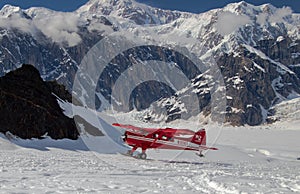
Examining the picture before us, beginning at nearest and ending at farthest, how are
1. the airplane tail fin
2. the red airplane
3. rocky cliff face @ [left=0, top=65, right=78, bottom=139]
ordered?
the red airplane, the airplane tail fin, rocky cliff face @ [left=0, top=65, right=78, bottom=139]

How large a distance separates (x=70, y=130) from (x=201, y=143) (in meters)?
19.0

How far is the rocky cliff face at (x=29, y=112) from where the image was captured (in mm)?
43000

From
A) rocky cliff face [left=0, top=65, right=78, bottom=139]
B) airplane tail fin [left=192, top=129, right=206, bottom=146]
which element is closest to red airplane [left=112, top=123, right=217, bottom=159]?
airplane tail fin [left=192, top=129, right=206, bottom=146]

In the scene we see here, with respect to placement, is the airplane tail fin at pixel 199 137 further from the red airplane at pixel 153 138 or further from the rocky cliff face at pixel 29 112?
the rocky cliff face at pixel 29 112

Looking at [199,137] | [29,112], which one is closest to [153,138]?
[199,137]

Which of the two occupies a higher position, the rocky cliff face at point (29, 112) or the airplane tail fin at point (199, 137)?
the rocky cliff face at point (29, 112)

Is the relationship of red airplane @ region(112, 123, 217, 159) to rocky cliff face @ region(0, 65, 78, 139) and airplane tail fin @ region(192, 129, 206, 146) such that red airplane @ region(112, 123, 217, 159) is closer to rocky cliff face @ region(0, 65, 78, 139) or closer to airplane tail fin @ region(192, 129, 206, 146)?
airplane tail fin @ region(192, 129, 206, 146)

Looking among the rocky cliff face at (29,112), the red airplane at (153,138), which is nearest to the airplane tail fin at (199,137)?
the red airplane at (153,138)

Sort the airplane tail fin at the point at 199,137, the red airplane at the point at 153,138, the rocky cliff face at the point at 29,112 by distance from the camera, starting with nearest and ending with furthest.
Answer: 1. the red airplane at the point at 153,138
2. the airplane tail fin at the point at 199,137
3. the rocky cliff face at the point at 29,112

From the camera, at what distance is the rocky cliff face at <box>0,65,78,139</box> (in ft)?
141

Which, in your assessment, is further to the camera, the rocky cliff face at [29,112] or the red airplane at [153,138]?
the rocky cliff face at [29,112]

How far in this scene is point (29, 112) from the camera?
149ft

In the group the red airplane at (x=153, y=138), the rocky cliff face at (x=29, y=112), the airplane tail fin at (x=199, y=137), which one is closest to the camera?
the red airplane at (x=153, y=138)

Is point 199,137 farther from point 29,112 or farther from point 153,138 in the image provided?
point 29,112
